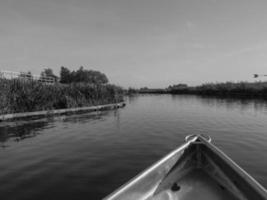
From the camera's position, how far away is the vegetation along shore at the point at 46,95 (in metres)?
12.8

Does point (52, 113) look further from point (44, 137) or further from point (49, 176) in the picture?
point (49, 176)

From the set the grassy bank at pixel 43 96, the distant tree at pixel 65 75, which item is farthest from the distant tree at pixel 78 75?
the grassy bank at pixel 43 96

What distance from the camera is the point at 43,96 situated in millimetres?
14695

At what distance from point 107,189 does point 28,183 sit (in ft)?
6.19

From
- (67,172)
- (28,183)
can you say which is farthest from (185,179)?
(28,183)

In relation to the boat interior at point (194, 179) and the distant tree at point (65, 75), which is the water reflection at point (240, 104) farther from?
the distant tree at point (65, 75)

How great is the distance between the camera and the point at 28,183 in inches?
151

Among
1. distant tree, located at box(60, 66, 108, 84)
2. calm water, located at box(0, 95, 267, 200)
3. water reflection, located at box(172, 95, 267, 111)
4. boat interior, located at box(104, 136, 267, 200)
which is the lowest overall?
water reflection, located at box(172, 95, 267, 111)

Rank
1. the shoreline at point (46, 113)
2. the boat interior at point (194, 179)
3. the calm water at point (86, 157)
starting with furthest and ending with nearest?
1. the shoreline at point (46, 113)
2. the calm water at point (86, 157)
3. the boat interior at point (194, 179)

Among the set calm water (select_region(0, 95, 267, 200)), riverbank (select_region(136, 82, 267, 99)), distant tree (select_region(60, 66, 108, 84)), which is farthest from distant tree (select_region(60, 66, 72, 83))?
calm water (select_region(0, 95, 267, 200))

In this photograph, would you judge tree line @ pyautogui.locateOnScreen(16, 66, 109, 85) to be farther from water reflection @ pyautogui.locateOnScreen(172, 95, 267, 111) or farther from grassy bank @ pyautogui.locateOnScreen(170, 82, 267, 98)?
water reflection @ pyautogui.locateOnScreen(172, 95, 267, 111)

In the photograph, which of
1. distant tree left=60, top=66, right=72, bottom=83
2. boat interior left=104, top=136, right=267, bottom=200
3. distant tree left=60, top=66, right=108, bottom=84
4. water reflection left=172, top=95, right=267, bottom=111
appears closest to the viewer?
boat interior left=104, top=136, right=267, bottom=200

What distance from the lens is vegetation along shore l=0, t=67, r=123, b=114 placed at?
41.9 ft

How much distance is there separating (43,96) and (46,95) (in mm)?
374
